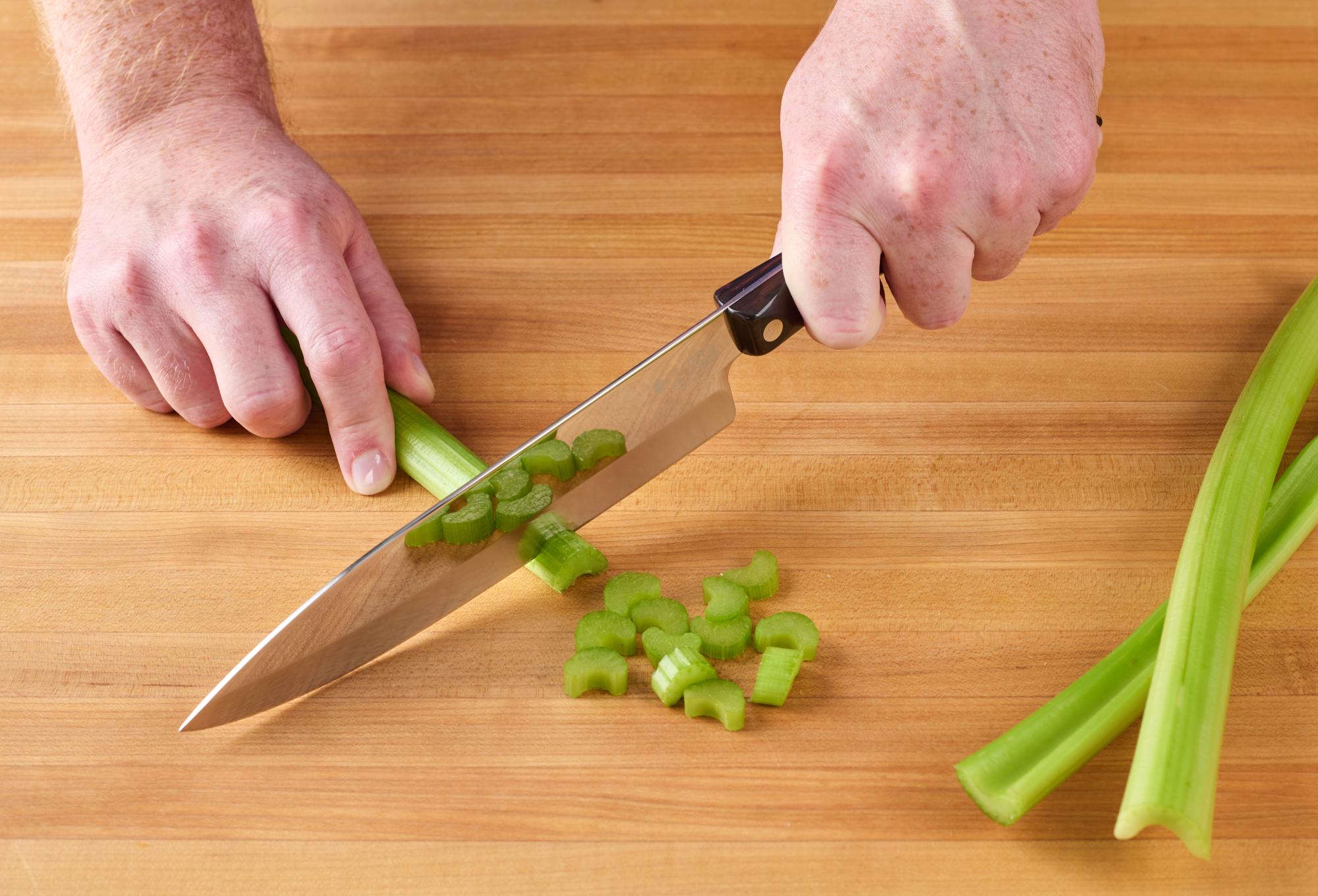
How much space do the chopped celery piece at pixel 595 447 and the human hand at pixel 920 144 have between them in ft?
1.01

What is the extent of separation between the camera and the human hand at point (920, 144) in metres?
1.41

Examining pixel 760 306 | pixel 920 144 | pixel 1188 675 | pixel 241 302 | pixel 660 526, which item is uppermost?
pixel 920 144

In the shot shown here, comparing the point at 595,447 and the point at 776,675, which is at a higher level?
the point at 595,447

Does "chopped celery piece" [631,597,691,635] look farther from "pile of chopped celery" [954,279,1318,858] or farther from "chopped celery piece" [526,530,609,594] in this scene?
"pile of chopped celery" [954,279,1318,858]

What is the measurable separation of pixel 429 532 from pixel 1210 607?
94 cm

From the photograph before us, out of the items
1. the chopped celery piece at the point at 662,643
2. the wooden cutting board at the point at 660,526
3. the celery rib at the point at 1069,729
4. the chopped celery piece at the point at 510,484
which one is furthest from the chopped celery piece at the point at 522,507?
the celery rib at the point at 1069,729

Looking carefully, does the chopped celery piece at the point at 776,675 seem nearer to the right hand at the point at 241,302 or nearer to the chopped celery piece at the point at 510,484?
the chopped celery piece at the point at 510,484

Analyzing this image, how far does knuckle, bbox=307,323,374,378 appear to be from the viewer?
1689 mm

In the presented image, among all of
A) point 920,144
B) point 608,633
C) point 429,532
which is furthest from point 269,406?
point 920,144

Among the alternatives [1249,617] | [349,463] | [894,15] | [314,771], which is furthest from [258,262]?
[1249,617]

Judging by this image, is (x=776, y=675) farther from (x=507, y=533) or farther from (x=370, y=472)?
(x=370, y=472)

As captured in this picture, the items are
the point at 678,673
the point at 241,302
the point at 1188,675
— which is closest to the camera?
the point at 1188,675

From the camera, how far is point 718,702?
1.37m

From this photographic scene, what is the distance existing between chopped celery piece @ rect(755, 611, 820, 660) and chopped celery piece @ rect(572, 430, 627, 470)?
310 mm
